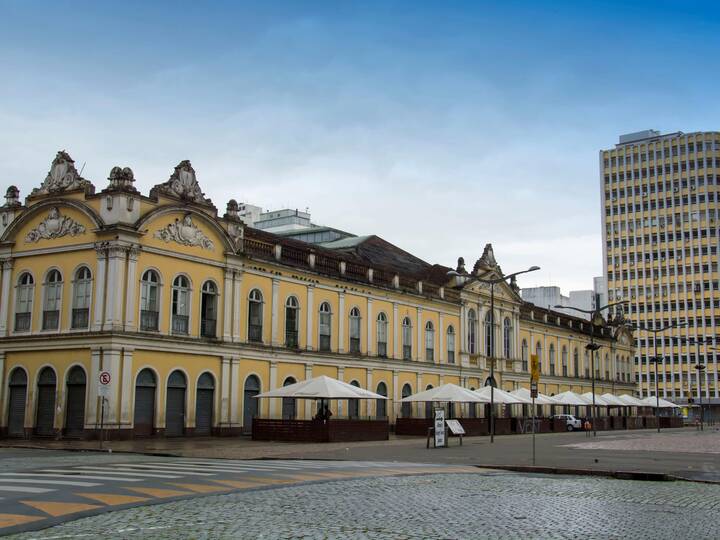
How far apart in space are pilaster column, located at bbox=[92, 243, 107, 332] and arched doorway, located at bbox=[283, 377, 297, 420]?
1202 centimetres

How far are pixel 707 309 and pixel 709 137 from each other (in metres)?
22.9

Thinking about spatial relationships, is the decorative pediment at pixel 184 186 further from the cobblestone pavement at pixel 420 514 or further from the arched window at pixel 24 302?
the cobblestone pavement at pixel 420 514

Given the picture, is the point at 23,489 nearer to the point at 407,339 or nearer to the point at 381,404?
the point at 381,404

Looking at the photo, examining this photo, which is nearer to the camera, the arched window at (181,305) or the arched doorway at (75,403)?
the arched doorway at (75,403)

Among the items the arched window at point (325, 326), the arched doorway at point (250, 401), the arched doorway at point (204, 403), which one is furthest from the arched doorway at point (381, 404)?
the arched doorway at point (204, 403)

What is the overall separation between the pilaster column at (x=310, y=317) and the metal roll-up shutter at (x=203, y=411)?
7.84 m

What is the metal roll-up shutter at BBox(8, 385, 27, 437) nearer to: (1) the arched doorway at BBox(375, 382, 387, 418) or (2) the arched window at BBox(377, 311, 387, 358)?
(1) the arched doorway at BBox(375, 382, 387, 418)

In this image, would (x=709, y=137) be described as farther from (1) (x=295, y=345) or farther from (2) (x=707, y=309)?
(1) (x=295, y=345)

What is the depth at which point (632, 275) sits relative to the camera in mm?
119250

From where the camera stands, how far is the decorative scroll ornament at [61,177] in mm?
37316

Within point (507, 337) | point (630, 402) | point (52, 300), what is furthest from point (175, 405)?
point (630, 402)

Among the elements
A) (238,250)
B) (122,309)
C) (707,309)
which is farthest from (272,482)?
(707,309)

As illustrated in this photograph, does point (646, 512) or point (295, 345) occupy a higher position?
point (295, 345)

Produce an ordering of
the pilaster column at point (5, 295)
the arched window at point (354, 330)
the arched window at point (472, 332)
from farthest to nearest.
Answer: the arched window at point (472, 332)
the arched window at point (354, 330)
the pilaster column at point (5, 295)
